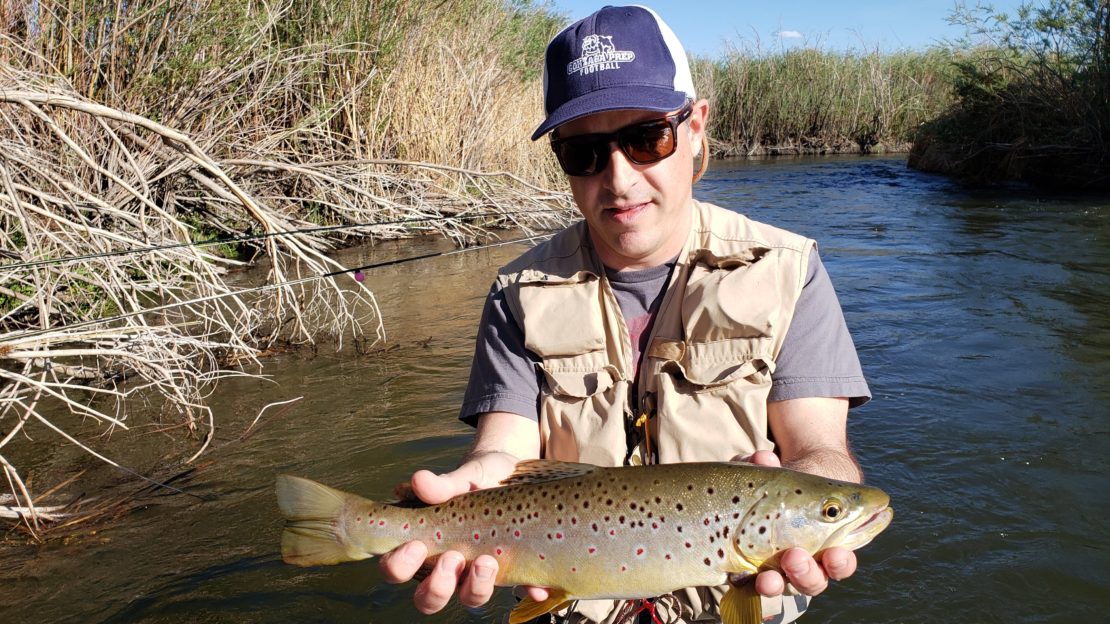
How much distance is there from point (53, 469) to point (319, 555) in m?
3.61

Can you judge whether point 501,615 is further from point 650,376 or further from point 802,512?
point 802,512

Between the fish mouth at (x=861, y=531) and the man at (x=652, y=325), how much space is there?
22 cm

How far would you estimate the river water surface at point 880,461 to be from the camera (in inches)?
152

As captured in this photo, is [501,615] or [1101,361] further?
[1101,361]

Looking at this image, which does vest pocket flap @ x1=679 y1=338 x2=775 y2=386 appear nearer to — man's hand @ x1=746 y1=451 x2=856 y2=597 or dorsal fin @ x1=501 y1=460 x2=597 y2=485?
dorsal fin @ x1=501 y1=460 x2=597 y2=485

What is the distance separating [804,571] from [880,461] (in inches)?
132

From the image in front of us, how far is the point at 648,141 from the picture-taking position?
261cm

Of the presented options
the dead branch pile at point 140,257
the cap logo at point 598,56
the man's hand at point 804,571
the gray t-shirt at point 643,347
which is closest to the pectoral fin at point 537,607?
the man's hand at point 804,571

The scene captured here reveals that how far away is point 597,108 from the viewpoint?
2.50 m

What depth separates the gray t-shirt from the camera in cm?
260

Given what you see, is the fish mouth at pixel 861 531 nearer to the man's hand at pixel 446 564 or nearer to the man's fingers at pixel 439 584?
the man's hand at pixel 446 564

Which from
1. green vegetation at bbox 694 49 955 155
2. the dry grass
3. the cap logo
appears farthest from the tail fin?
Answer: green vegetation at bbox 694 49 955 155

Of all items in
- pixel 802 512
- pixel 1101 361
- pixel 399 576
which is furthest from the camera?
pixel 1101 361

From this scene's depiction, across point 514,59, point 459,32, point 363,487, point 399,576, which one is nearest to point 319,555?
point 399,576
